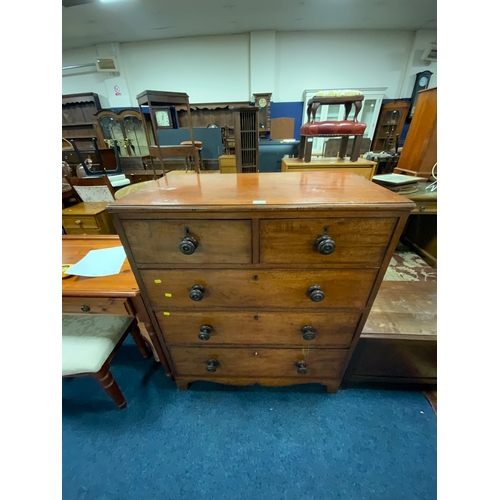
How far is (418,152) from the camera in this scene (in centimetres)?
181

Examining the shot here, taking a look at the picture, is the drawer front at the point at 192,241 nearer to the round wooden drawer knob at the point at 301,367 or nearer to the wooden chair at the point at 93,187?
the round wooden drawer knob at the point at 301,367

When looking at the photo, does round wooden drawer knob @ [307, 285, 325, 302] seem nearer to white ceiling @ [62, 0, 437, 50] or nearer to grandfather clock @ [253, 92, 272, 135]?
grandfather clock @ [253, 92, 272, 135]

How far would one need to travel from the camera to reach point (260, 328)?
1014mm

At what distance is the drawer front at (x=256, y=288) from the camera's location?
2.76 feet

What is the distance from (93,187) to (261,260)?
259 centimetres

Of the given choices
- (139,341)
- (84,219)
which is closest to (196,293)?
(139,341)

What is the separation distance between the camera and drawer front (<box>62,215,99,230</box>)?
7.50ft

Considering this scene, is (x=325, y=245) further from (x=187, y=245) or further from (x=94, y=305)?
(x=94, y=305)

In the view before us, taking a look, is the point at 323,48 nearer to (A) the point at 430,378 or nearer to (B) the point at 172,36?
(B) the point at 172,36

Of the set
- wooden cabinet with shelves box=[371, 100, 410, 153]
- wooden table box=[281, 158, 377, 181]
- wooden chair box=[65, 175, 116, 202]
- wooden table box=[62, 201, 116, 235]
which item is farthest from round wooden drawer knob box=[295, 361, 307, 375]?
wooden cabinet with shelves box=[371, 100, 410, 153]

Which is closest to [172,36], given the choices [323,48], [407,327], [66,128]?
[323,48]

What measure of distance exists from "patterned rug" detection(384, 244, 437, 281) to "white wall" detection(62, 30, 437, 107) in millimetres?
4893

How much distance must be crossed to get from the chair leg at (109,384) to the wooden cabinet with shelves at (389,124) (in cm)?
679

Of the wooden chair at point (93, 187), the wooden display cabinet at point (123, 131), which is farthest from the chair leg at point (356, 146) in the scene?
the wooden display cabinet at point (123, 131)
